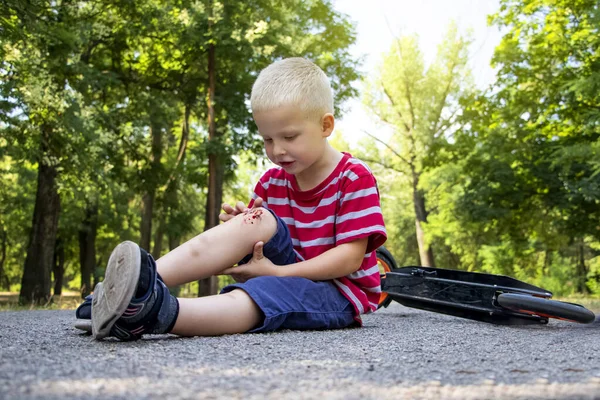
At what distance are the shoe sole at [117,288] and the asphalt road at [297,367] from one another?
3.8 inches

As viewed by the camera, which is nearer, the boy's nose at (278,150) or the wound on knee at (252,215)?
the wound on knee at (252,215)

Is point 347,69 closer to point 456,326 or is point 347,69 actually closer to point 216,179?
point 216,179

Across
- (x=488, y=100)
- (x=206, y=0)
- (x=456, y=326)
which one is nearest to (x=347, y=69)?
(x=488, y=100)

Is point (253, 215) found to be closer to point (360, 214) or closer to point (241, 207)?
point (241, 207)

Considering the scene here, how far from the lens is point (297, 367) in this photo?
1.77 meters

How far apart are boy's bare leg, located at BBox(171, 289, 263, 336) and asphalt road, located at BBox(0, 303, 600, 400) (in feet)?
0.25

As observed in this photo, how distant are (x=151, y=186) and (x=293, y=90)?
1176 centimetres

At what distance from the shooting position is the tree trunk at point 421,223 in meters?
21.9

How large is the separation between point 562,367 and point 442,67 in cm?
2225

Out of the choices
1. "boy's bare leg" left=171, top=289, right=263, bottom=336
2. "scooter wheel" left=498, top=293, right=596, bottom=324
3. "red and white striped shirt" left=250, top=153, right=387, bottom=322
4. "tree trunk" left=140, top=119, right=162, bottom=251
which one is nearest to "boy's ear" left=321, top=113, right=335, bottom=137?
"red and white striped shirt" left=250, top=153, right=387, bottom=322

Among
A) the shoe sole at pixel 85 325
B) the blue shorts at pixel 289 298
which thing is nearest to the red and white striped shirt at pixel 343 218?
the blue shorts at pixel 289 298

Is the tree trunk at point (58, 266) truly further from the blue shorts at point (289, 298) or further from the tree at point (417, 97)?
the blue shorts at point (289, 298)

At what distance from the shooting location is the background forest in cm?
1038

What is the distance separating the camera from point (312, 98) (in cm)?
301
